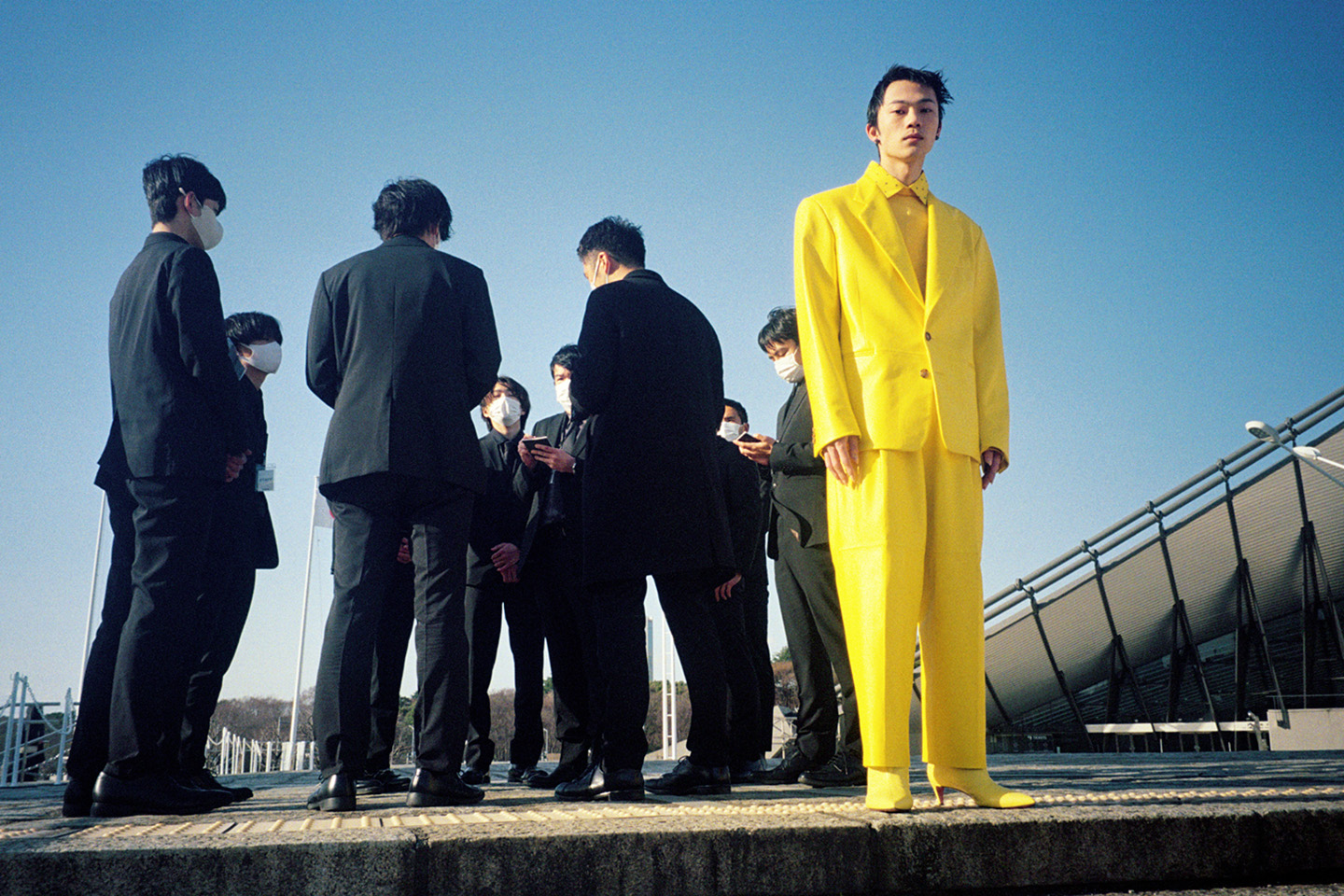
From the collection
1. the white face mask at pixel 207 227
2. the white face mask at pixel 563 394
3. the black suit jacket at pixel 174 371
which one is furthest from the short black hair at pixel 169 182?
the white face mask at pixel 563 394

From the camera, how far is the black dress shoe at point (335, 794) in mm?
3125

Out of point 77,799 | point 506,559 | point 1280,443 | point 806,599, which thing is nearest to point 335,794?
point 77,799

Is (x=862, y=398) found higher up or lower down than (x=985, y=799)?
higher up

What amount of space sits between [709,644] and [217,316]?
88.6 inches

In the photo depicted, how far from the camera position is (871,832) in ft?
7.11

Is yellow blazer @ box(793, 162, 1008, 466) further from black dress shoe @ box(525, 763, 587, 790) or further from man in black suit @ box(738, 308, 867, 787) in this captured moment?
black dress shoe @ box(525, 763, 587, 790)

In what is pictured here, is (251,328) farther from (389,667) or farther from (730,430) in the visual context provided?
(730,430)

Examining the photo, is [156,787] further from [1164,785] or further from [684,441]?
[1164,785]

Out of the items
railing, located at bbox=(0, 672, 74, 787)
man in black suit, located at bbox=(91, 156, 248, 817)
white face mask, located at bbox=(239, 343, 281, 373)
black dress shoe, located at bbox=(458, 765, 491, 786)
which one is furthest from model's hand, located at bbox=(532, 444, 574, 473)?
railing, located at bbox=(0, 672, 74, 787)

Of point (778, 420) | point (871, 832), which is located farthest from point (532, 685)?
point (871, 832)

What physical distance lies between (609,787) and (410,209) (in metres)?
A: 2.34

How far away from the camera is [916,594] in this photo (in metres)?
2.96

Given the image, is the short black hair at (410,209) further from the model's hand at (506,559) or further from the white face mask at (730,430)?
the white face mask at (730,430)

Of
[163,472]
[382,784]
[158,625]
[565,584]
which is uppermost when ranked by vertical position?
[163,472]
